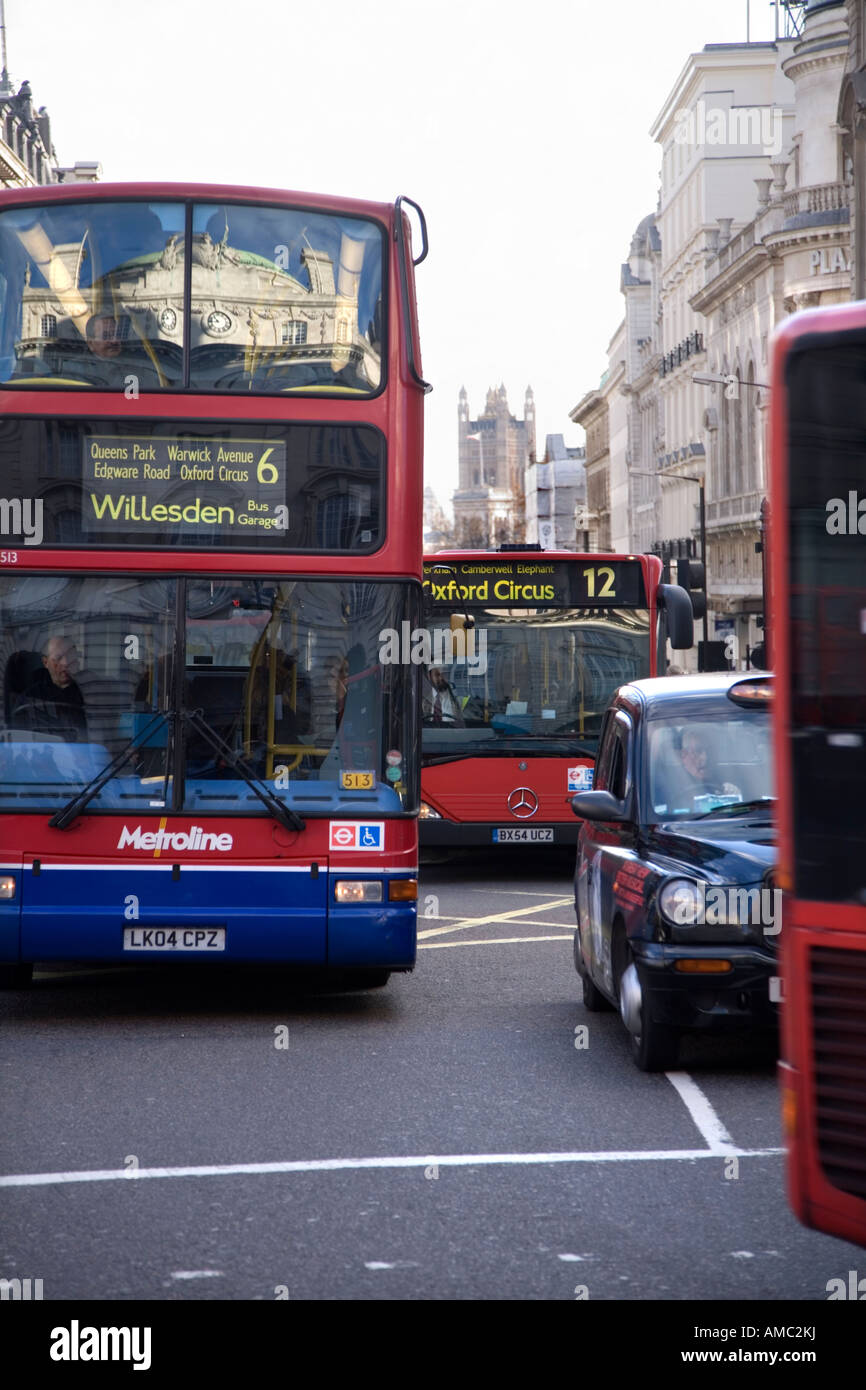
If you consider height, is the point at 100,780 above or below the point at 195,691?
below

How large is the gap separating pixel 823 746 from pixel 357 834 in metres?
5.74

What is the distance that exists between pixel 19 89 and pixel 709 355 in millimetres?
28202

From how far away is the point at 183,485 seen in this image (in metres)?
10.4

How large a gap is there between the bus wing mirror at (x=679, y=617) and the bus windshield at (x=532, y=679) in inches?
41.9

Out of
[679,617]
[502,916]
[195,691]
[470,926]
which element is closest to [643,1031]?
[195,691]

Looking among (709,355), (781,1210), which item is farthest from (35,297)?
(709,355)

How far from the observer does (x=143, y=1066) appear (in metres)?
9.31

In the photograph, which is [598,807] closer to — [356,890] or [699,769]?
[699,769]

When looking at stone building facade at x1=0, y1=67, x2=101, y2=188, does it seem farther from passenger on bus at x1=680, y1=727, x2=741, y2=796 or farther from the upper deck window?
passenger on bus at x1=680, y1=727, x2=741, y2=796

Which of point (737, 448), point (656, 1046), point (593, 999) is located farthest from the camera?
point (737, 448)

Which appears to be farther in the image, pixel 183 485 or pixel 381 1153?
pixel 183 485

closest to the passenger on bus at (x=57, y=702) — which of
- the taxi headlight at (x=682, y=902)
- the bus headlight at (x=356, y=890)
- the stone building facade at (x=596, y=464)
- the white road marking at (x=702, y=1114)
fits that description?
the bus headlight at (x=356, y=890)

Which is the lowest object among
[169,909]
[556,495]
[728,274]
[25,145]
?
[169,909]
